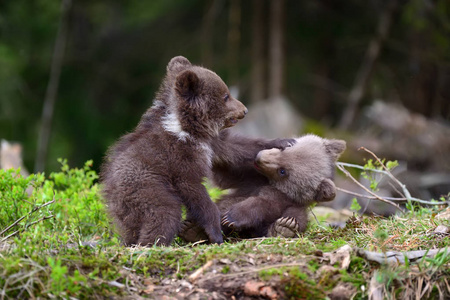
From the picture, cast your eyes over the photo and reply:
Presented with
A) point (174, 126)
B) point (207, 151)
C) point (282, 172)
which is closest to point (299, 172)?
point (282, 172)

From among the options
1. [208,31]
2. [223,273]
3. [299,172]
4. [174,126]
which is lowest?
[223,273]

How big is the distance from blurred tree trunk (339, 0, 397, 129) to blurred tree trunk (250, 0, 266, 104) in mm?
2269

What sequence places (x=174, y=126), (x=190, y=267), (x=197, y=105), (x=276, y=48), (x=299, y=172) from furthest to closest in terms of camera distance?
(x=276, y=48) → (x=299, y=172) → (x=197, y=105) → (x=174, y=126) → (x=190, y=267)

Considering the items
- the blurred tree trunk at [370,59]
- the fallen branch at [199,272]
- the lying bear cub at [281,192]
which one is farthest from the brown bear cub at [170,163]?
the blurred tree trunk at [370,59]

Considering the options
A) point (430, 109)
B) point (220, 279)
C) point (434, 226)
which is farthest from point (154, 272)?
point (430, 109)

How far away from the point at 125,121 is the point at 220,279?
11.2m

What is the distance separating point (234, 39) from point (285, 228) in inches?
371

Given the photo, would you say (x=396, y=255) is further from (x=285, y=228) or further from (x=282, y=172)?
(x=282, y=172)

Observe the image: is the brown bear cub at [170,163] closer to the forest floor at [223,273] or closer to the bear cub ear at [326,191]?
the forest floor at [223,273]

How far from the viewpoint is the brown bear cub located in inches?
200

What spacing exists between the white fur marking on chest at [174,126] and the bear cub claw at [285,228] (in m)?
1.19

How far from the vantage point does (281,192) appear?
5.89m

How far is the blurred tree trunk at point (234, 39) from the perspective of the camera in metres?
14.1

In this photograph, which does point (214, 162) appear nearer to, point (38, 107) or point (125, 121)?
point (125, 121)
